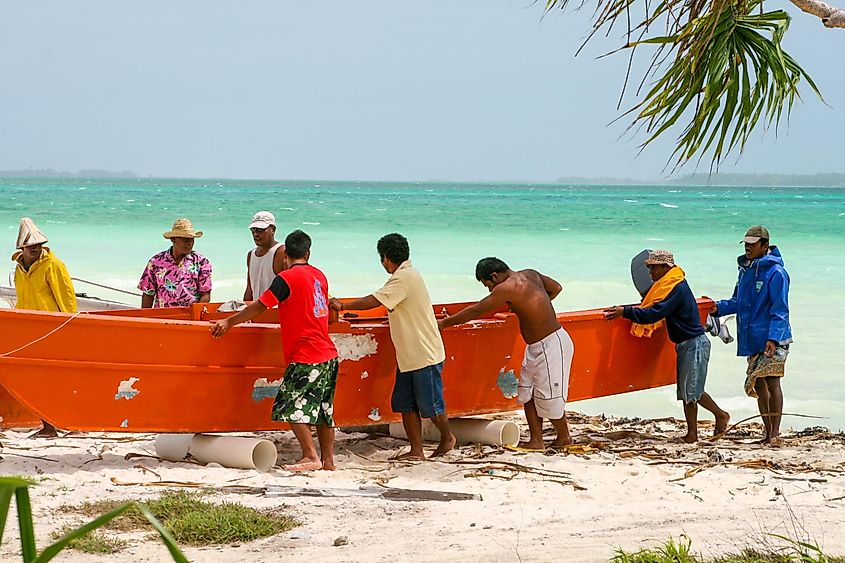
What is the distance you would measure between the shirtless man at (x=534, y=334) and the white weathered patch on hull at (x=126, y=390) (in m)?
1.85

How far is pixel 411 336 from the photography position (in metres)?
6.05

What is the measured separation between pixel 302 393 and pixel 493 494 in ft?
4.09

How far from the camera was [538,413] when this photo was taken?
652 cm

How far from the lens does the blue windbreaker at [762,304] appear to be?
6594 mm

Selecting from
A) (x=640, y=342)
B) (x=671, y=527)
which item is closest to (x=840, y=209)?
(x=640, y=342)

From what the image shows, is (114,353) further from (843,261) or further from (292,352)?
(843,261)

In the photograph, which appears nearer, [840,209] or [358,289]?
[358,289]

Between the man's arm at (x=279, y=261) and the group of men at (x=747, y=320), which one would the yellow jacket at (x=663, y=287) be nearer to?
the group of men at (x=747, y=320)

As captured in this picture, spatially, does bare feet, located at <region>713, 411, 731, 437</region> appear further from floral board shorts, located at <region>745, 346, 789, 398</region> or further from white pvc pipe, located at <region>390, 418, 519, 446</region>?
white pvc pipe, located at <region>390, 418, 519, 446</region>

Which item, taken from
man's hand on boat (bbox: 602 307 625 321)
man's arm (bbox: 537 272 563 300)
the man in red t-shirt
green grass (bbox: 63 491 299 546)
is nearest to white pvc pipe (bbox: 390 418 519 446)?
man's arm (bbox: 537 272 563 300)

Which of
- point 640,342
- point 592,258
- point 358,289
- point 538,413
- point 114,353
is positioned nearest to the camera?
point 114,353

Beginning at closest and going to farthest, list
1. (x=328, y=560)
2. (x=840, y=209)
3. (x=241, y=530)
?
(x=328, y=560) → (x=241, y=530) → (x=840, y=209)

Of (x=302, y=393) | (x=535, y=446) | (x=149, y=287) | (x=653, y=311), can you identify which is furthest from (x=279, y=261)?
(x=653, y=311)

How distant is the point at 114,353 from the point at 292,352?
3.23 feet
